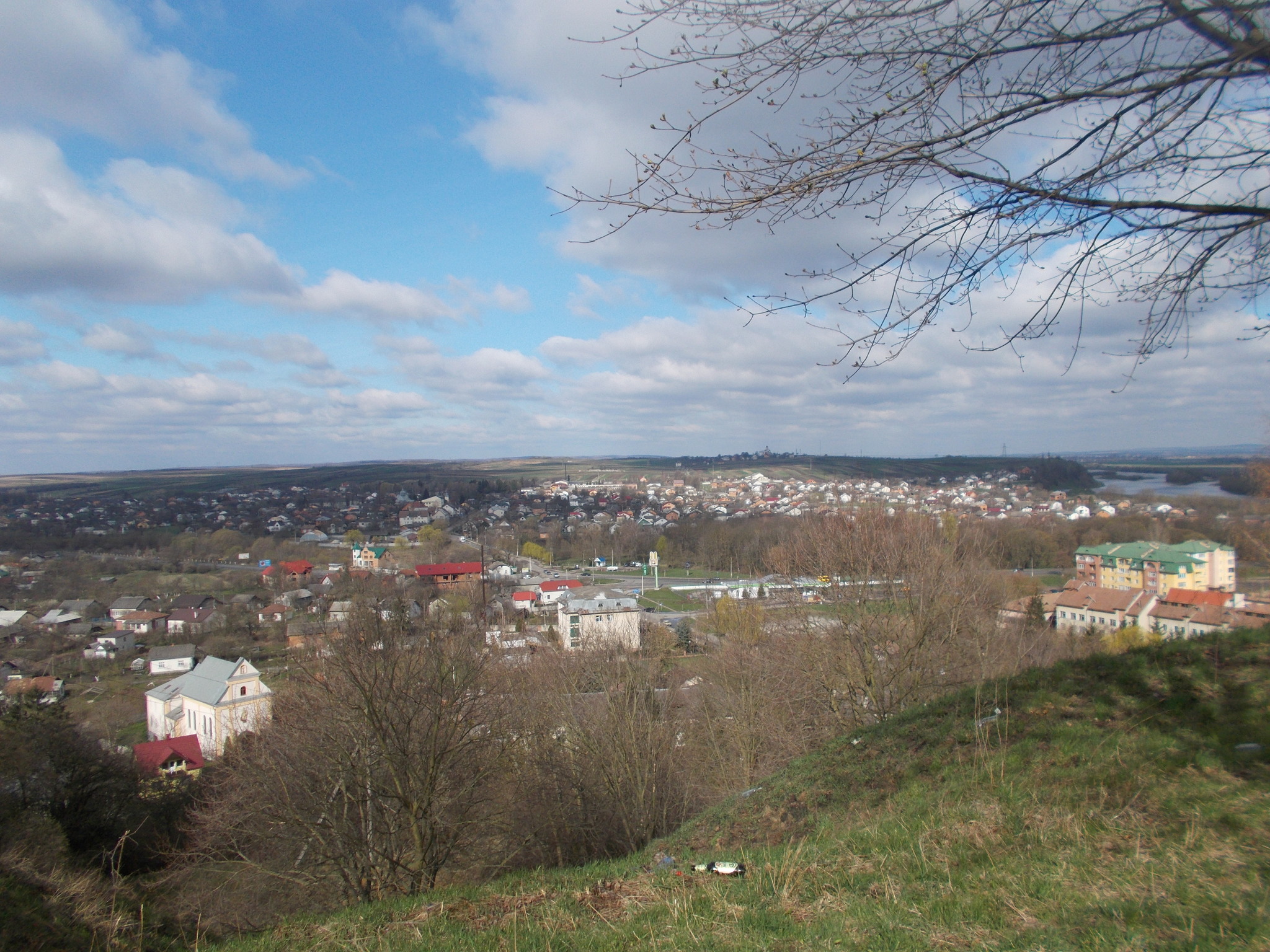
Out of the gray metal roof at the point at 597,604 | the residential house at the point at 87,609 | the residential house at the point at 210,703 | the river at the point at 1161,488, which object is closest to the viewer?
the river at the point at 1161,488

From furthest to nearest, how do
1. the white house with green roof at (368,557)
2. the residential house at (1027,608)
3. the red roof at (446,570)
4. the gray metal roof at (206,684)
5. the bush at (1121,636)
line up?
the white house with green roof at (368,557) < the red roof at (446,570) < the gray metal roof at (206,684) < the residential house at (1027,608) < the bush at (1121,636)

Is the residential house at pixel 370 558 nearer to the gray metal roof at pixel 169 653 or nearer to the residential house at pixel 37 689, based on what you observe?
the gray metal roof at pixel 169 653

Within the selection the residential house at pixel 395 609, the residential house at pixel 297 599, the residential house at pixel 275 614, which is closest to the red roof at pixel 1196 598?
the residential house at pixel 395 609

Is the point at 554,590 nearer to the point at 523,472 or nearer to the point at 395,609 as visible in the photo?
the point at 395,609

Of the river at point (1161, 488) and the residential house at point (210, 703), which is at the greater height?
the river at point (1161, 488)

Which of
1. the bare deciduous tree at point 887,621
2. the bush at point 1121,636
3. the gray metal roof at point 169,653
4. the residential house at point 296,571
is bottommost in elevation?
the gray metal roof at point 169,653

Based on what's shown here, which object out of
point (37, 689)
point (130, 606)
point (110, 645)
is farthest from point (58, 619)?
point (37, 689)
